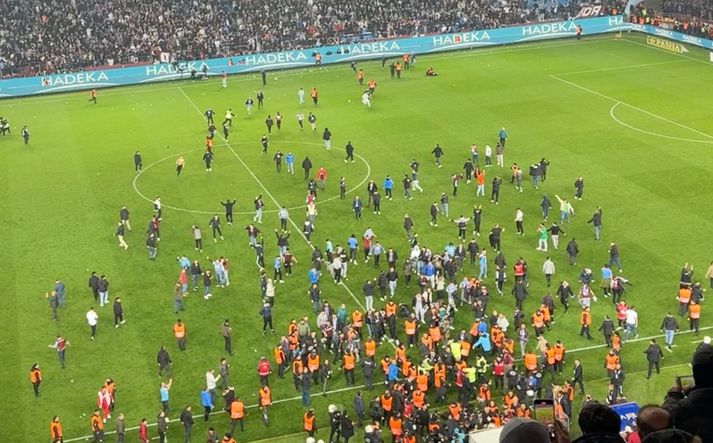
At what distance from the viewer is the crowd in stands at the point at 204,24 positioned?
7912 centimetres

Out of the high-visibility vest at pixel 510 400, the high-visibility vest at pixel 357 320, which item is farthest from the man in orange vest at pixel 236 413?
the high-visibility vest at pixel 510 400

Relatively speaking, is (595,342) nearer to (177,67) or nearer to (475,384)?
(475,384)

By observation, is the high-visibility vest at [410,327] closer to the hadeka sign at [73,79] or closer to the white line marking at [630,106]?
the white line marking at [630,106]

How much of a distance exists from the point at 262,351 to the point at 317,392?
356 centimetres

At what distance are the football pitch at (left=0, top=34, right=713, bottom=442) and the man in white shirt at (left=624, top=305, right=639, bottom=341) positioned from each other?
19.7 inches

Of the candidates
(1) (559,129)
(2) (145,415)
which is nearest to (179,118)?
(1) (559,129)

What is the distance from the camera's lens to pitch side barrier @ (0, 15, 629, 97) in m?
74.5

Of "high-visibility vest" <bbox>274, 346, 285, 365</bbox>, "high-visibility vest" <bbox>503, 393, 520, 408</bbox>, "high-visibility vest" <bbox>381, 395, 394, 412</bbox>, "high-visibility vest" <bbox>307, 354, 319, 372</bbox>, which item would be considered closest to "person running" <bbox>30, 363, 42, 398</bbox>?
"high-visibility vest" <bbox>274, 346, 285, 365</bbox>

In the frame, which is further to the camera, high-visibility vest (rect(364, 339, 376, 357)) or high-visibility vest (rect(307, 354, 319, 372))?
high-visibility vest (rect(364, 339, 376, 357))

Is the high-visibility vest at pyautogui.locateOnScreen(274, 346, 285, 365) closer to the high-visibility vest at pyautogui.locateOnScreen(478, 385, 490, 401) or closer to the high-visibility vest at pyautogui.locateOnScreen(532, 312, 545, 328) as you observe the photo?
the high-visibility vest at pyautogui.locateOnScreen(478, 385, 490, 401)

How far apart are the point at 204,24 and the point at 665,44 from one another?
129ft

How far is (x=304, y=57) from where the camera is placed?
7969cm

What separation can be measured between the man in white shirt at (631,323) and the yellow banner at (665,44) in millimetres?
48916

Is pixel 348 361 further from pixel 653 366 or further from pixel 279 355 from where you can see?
pixel 653 366
